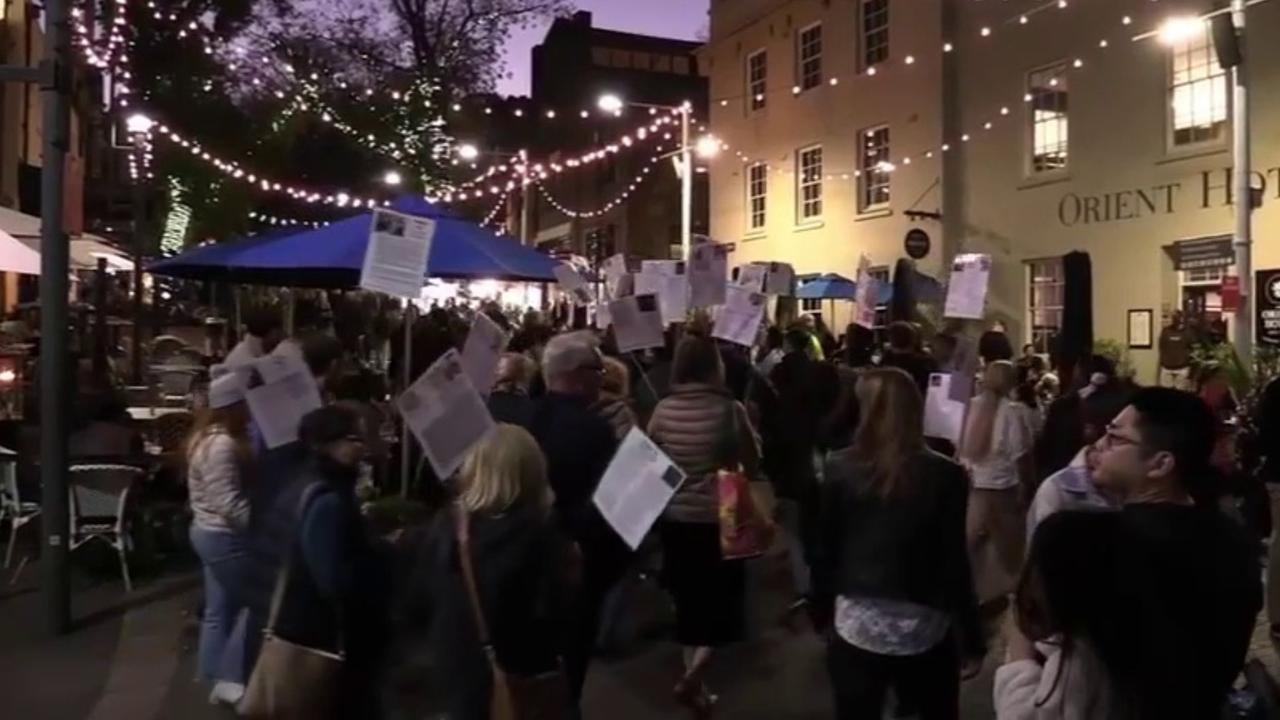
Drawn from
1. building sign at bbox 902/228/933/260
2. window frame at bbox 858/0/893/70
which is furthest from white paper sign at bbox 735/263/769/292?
window frame at bbox 858/0/893/70

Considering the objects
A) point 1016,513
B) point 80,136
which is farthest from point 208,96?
point 1016,513

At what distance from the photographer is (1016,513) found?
26.8ft

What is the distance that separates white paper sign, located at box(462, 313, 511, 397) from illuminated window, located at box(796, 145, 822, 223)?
19.4 meters

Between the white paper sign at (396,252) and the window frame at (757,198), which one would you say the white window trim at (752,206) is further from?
the white paper sign at (396,252)

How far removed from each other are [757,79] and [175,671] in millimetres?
23228

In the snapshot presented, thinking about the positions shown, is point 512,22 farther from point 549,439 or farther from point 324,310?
point 549,439

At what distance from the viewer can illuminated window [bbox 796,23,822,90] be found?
25.9 meters

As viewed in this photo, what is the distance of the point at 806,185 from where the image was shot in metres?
26.4

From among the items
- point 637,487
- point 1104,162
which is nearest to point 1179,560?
point 637,487

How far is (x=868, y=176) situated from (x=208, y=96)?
52.9 feet

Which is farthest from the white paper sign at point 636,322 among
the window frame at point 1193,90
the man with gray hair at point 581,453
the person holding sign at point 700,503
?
the window frame at point 1193,90

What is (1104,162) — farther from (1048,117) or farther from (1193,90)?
(1193,90)

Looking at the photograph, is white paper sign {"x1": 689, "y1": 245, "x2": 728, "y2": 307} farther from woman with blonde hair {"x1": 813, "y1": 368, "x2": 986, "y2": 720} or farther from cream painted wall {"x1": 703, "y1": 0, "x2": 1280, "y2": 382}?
cream painted wall {"x1": 703, "y1": 0, "x2": 1280, "y2": 382}

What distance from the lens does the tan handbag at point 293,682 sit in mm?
4234
